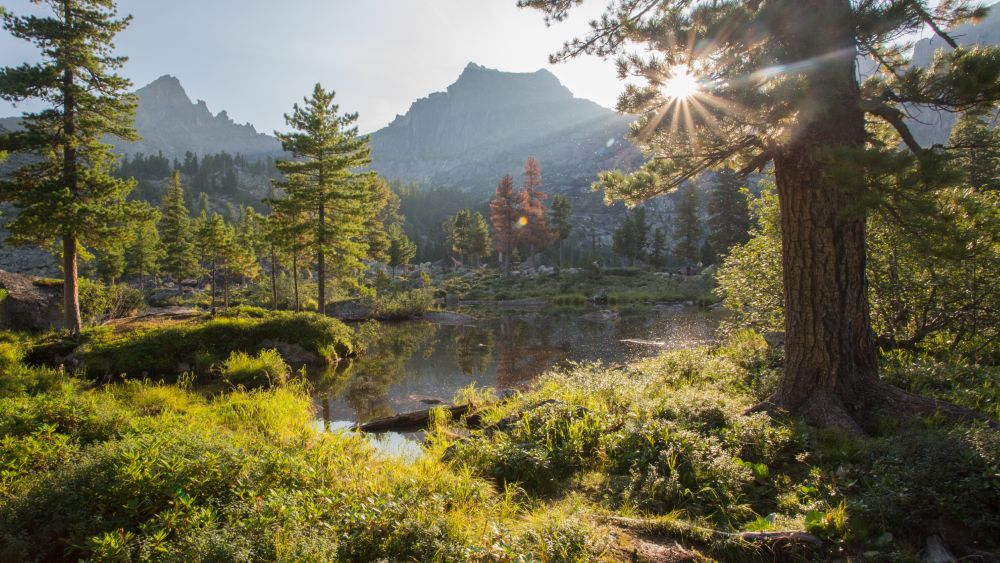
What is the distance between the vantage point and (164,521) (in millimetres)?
3535

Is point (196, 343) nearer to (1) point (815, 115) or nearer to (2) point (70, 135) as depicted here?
(2) point (70, 135)

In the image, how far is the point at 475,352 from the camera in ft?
62.7

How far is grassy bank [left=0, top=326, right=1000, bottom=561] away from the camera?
3393 millimetres

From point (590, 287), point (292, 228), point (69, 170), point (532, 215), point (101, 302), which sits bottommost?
point (590, 287)

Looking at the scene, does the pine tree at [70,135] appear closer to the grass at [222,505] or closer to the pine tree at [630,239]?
the grass at [222,505]

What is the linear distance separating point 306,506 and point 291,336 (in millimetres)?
14015

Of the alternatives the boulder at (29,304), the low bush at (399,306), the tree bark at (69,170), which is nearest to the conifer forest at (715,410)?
the tree bark at (69,170)

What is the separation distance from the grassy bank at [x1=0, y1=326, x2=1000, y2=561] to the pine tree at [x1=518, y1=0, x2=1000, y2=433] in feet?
3.34

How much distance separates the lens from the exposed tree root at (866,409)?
527 centimetres

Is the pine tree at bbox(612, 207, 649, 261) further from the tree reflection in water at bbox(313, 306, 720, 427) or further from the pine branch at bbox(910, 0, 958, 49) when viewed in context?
the pine branch at bbox(910, 0, 958, 49)

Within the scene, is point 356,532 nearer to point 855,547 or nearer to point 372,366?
point 855,547

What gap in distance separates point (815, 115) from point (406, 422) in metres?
8.56

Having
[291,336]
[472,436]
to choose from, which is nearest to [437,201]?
[291,336]

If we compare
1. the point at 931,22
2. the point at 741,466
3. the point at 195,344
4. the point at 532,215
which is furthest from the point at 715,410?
the point at 532,215
